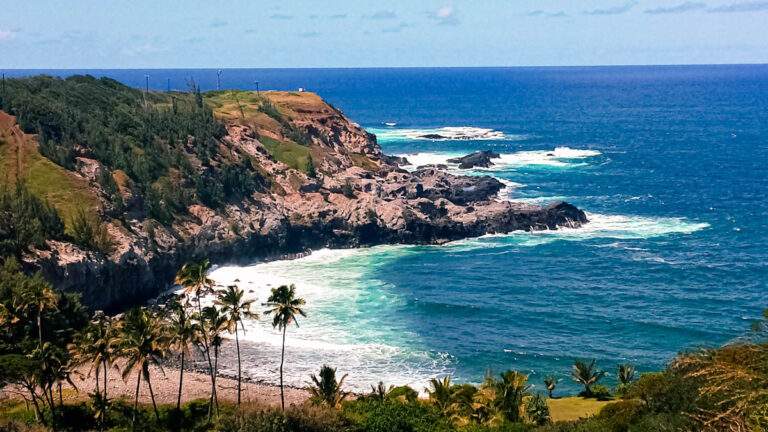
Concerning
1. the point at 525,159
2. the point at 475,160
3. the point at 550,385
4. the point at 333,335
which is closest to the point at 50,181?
the point at 333,335

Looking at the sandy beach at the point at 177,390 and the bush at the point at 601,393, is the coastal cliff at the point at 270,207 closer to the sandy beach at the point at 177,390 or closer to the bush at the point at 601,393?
the sandy beach at the point at 177,390

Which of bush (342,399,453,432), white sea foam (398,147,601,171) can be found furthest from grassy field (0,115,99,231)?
white sea foam (398,147,601,171)

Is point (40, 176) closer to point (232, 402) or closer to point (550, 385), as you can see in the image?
point (232, 402)

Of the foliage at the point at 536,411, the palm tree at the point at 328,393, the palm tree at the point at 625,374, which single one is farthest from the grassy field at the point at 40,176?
the palm tree at the point at 625,374

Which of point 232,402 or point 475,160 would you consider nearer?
point 232,402

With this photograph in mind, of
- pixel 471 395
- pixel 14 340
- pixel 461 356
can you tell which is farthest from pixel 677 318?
pixel 14 340
